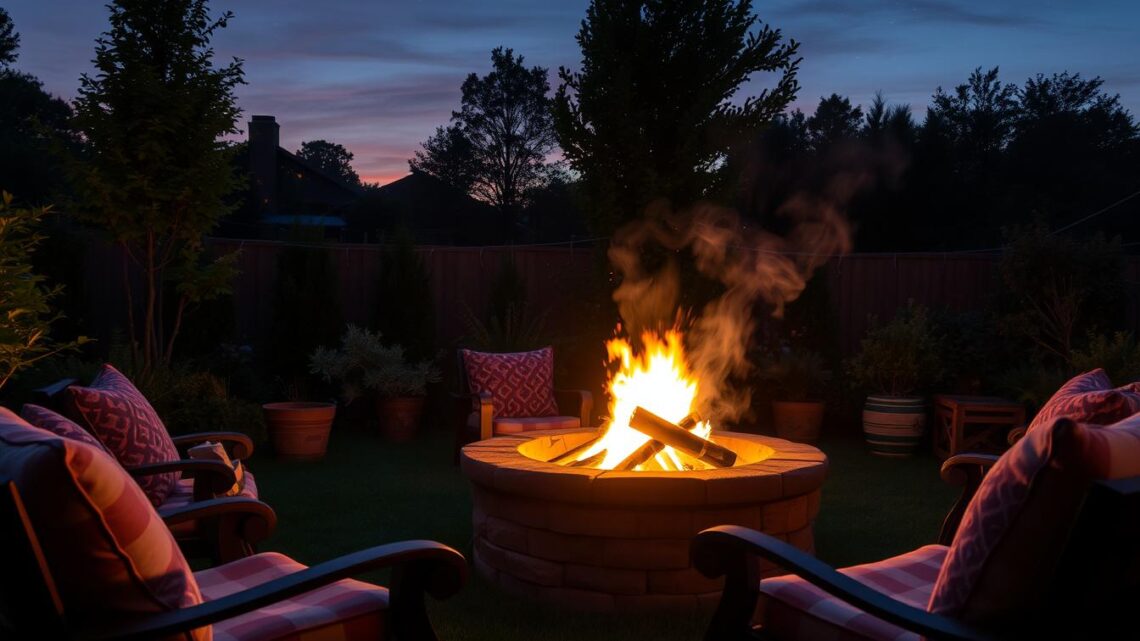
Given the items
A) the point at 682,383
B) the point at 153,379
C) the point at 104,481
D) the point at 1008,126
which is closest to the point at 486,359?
the point at 682,383

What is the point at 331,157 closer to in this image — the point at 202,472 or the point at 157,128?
the point at 157,128

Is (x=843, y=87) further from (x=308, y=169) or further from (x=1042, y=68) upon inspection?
(x=308, y=169)

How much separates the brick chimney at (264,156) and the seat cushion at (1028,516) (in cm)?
2461

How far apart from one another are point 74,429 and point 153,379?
4.32m

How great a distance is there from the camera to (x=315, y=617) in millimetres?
1963

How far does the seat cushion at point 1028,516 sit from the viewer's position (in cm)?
145

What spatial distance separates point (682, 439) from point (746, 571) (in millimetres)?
1789

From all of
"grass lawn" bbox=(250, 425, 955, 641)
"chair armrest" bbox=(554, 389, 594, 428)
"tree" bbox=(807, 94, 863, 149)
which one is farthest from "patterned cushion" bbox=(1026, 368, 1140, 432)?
"tree" bbox=(807, 94, 863, 149)

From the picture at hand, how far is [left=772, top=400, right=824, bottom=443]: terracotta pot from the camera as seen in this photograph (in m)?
8.08

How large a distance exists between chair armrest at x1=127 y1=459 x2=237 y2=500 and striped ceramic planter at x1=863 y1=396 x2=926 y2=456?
5977 mm

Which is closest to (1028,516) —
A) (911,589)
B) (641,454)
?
(911,589)

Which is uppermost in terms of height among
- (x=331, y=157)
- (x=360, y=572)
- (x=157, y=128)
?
(x=331, y=157)

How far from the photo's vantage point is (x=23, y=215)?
163 inches

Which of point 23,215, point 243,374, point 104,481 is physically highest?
point 23,215
